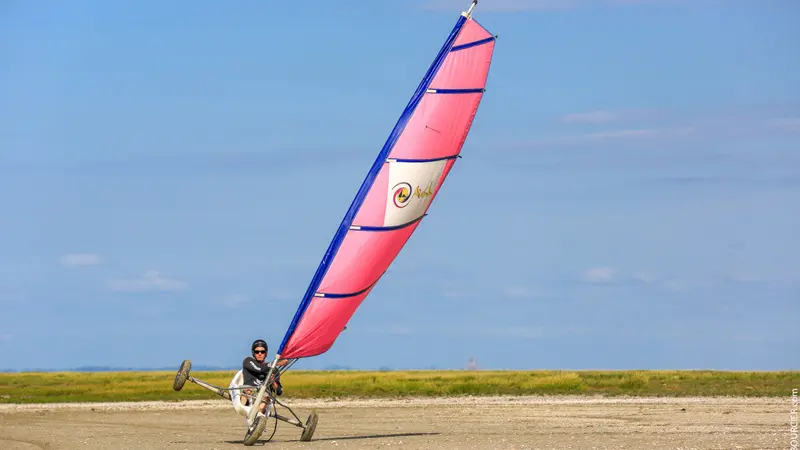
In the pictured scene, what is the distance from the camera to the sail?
21.7 metres

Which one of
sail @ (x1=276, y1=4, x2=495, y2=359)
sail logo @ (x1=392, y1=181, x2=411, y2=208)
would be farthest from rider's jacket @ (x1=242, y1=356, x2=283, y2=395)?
sail logo @ (x1=392, y1=181, x2=411, y2=208)

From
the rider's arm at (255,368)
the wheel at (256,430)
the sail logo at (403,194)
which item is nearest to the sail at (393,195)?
the sail logo at (403,194)

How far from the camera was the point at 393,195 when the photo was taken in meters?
21.9

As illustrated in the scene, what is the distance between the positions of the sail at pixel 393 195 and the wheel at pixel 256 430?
1.16 m

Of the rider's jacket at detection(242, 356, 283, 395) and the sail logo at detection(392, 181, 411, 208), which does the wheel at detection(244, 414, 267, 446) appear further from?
the sail logo at detection(392, 181, 411, 208)

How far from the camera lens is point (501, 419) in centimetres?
2859

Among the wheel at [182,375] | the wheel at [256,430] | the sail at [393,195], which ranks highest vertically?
the sail at [393,195]

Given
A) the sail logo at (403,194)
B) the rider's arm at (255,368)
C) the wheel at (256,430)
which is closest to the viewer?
the wheel at (256,430)

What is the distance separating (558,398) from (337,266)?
64.3 ft

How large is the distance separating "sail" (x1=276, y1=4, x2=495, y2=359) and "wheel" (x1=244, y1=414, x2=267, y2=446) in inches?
45.5

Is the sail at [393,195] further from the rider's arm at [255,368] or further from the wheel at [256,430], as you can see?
the wheel at [256,430]

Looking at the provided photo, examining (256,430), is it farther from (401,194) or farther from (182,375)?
(401,194)

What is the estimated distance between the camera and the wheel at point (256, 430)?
20781 millimetres

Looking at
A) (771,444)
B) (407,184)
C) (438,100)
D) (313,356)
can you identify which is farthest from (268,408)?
(771,444)
